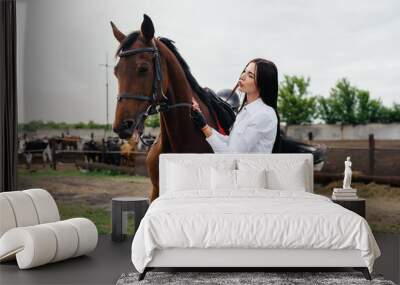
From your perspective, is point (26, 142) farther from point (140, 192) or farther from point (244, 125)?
point (244, 125)

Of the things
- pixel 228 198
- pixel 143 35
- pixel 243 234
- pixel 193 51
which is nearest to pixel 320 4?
pixel 193 51

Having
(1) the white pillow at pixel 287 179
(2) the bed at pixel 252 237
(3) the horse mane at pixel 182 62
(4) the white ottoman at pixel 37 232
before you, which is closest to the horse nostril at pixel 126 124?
(3) the horse mane at pixel 182 62

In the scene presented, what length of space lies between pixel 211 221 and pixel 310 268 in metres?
1.07

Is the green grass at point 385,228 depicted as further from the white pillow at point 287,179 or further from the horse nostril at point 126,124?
the horse nostril at point 126,124

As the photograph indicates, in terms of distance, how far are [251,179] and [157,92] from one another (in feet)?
4.63

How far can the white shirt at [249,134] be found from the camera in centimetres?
684

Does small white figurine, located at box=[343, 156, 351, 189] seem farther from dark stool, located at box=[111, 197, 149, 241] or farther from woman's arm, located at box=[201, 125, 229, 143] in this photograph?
dark stool, located at box=[111, 197, 149, 241]

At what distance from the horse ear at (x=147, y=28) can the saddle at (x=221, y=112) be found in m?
0.85

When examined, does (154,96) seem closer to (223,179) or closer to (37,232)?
(223,179)

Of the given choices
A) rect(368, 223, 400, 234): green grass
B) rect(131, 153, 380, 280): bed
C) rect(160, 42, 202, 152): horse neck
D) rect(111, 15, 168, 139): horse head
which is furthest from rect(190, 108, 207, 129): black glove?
rect(368, 223, 400, 234): green grass

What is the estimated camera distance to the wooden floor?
484cm

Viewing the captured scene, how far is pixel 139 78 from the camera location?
6.59m

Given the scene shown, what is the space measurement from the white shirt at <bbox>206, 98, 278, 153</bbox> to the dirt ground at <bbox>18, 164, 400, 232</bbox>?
879 mm

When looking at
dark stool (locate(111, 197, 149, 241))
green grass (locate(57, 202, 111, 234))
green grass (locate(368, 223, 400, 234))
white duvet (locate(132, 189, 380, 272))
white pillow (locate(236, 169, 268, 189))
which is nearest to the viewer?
white duvet (locate(132, 189, 380, 272))
